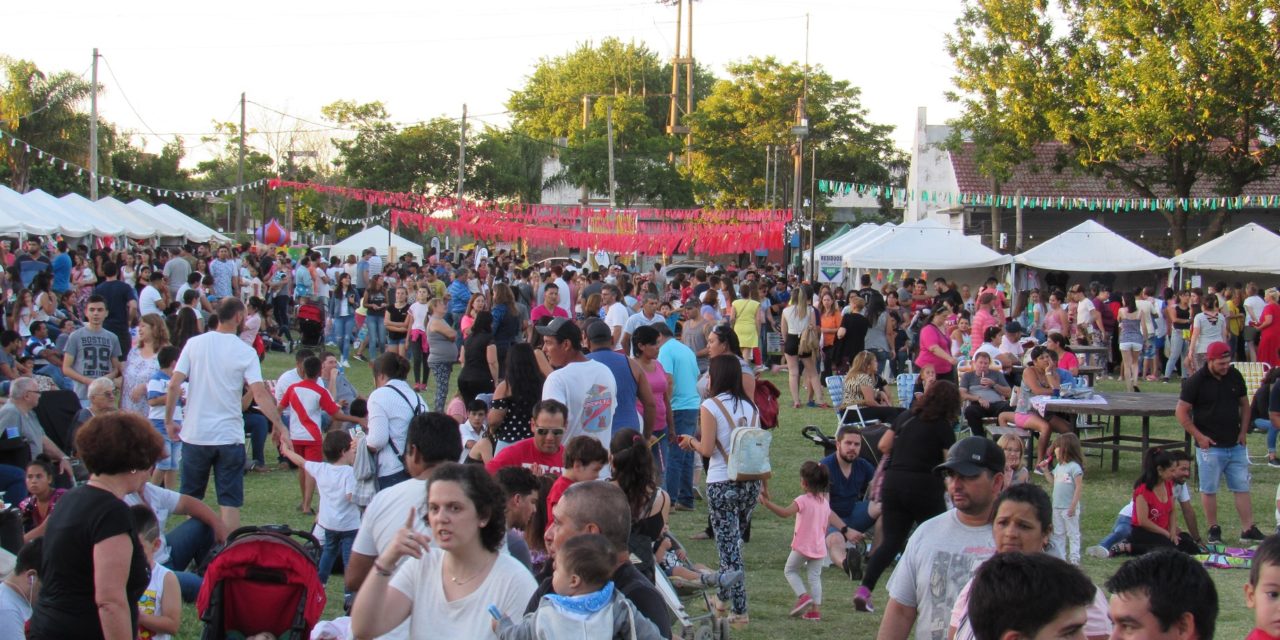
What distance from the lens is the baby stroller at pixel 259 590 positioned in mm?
5227

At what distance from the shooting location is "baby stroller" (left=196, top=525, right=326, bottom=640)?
5227 millimetres

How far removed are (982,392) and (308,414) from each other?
692cm

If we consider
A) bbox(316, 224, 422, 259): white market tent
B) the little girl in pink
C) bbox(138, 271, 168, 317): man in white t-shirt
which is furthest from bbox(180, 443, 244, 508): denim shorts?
bbox(316, 224, 422, 259): white market tent

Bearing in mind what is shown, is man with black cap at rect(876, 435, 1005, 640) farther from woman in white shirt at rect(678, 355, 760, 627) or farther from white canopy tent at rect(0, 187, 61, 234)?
white canopy tent at rect(0, 187, 61, 234)

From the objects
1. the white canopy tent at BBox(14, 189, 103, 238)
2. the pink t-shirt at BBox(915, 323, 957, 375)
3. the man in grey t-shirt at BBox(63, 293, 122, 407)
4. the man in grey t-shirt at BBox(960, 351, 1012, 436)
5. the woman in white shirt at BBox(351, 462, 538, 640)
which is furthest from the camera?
the white canopy tent at BBox(14, 189, 103, 238)

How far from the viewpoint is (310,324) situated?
55.8 ft

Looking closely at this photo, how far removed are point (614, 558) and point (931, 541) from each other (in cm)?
123

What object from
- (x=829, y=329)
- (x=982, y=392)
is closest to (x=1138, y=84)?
(x=829, y=329)

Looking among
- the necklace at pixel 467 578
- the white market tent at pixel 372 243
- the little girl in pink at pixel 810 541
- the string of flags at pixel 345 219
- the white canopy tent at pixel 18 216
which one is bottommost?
the little girl in pink at pixel 810 541

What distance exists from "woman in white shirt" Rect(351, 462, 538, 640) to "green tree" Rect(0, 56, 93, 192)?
4347cm

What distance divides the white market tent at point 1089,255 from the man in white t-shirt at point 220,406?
64.7 feet

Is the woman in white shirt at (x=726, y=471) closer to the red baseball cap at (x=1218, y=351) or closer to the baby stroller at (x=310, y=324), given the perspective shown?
the red baseball cap at (x=1218, y=351)

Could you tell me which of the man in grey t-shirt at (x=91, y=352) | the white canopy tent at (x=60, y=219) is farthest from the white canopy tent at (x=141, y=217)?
the man in grey t-shirt at (x=91, y=352)

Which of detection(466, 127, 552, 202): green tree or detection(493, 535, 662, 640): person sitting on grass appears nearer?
detection(493, 535, 662, 640): person sitting on grass
